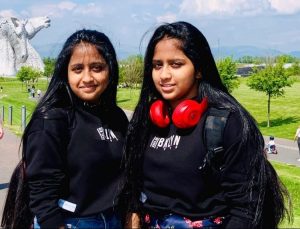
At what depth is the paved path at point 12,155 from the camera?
331 inches

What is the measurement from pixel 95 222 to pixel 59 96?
2.43 ft

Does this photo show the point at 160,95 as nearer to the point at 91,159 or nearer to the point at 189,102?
the point at 189,102

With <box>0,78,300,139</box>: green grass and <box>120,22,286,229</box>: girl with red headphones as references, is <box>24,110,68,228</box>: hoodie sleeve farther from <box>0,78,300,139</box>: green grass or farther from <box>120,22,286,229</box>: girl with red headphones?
<box>0,78,300,139</box>: green grass

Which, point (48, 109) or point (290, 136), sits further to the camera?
point (290, 136)

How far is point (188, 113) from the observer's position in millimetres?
2494

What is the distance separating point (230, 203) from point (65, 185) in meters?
0.90

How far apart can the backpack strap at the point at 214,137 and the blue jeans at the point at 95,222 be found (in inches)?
27.8

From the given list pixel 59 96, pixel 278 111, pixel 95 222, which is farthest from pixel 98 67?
pixel 278 111

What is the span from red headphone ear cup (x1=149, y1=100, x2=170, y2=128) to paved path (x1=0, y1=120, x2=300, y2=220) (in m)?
4.18

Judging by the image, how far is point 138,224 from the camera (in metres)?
2.84

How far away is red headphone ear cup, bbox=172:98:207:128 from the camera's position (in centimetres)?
250

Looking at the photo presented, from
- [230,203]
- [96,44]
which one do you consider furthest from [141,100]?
[230,203]

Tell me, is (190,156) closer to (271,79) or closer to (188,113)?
(188,113)

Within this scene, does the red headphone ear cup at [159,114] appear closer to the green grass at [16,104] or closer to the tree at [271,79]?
the green grass at [16,104]
